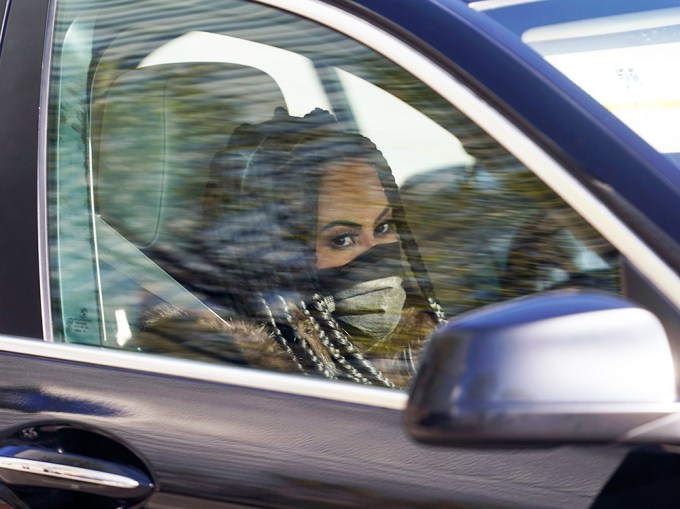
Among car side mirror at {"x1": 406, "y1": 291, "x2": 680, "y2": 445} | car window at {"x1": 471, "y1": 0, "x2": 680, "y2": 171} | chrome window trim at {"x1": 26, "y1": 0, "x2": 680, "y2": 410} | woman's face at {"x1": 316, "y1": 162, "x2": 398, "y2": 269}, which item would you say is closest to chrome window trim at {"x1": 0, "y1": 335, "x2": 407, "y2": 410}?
chrome window trim at {"x1": 26, "y1": 0, "x2": 680, "y2": 410}

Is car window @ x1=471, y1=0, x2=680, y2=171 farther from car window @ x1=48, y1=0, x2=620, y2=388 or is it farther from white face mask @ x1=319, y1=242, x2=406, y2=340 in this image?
white face mask @ x1=319, y1=242, x2=406, y2=340

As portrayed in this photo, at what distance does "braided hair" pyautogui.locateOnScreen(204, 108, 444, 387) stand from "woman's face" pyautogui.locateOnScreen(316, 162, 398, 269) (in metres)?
0.01

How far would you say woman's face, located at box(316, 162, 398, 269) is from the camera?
1.51m

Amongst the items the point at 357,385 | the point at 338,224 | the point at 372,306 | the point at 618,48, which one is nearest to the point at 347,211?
the point at 338,224

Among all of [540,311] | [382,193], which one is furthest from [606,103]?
[540,311]

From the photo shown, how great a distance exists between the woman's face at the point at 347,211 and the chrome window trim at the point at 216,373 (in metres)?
0.18

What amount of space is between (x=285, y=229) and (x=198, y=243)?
0.47 ft

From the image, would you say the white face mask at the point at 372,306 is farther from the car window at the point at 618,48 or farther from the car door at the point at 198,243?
the car window at the point at 618,48

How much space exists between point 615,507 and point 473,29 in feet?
2.01

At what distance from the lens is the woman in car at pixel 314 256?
4.82 ft

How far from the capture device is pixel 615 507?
1.22m

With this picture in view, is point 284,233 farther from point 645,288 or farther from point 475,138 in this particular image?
point 645,288

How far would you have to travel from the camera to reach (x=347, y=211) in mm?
1523

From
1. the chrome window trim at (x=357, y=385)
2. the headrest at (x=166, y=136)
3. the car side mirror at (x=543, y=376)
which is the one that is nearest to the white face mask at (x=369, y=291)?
the chrome window trim at (x=357, y=385)
